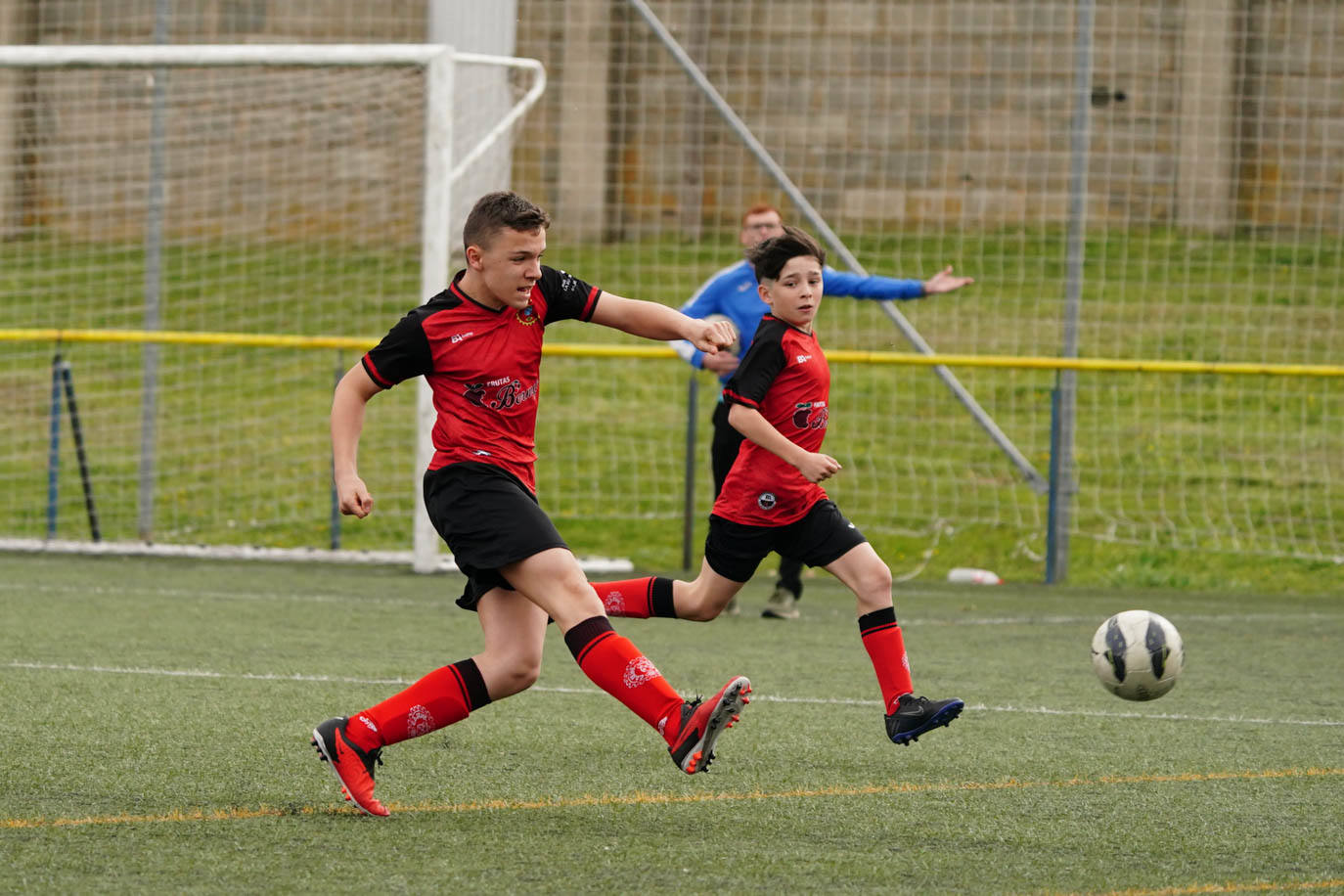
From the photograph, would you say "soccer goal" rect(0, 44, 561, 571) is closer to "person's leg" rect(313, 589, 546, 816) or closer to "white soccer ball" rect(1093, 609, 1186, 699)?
"white soccer ball" rect(1093, 609, 1186, 699)

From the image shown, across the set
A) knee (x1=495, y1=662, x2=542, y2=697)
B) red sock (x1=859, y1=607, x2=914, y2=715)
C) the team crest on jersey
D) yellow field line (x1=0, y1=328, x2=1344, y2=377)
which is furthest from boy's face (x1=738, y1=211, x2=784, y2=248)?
knee (x1=495, y1=662, x2=542, y2=697)

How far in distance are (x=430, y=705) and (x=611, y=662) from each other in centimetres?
52

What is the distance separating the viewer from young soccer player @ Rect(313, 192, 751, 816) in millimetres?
4059

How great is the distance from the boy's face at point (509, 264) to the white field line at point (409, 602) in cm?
458

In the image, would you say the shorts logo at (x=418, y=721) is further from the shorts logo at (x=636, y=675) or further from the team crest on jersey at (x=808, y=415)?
the team crest on jersey at (x=808, y=415)

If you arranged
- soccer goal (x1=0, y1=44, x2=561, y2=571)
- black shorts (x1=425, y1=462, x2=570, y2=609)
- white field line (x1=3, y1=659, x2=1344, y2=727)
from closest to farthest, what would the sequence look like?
black shorts (x1=425, y1=462, x2=570, y2=609) < white field line (x1=3, y1=659, x2=1344, y2=727) < soccer goal (x1=0, y1=44, x2=561, y2=571)

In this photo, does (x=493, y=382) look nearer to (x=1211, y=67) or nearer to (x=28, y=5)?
(x=1211, y=67)

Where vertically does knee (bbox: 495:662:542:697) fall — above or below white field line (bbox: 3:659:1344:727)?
above

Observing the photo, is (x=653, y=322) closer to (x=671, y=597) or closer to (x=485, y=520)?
(x=485, y=520)

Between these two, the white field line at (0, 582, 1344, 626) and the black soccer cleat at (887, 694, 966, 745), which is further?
the white field line at (0, 582, 1344, 626)

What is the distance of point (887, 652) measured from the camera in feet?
15.7

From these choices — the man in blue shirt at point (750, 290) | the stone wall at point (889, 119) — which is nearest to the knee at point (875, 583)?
the man in blue shirt at point (750, 290)

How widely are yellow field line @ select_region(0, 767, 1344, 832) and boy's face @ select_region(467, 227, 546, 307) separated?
4.10 ft

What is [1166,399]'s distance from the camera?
487 inches
